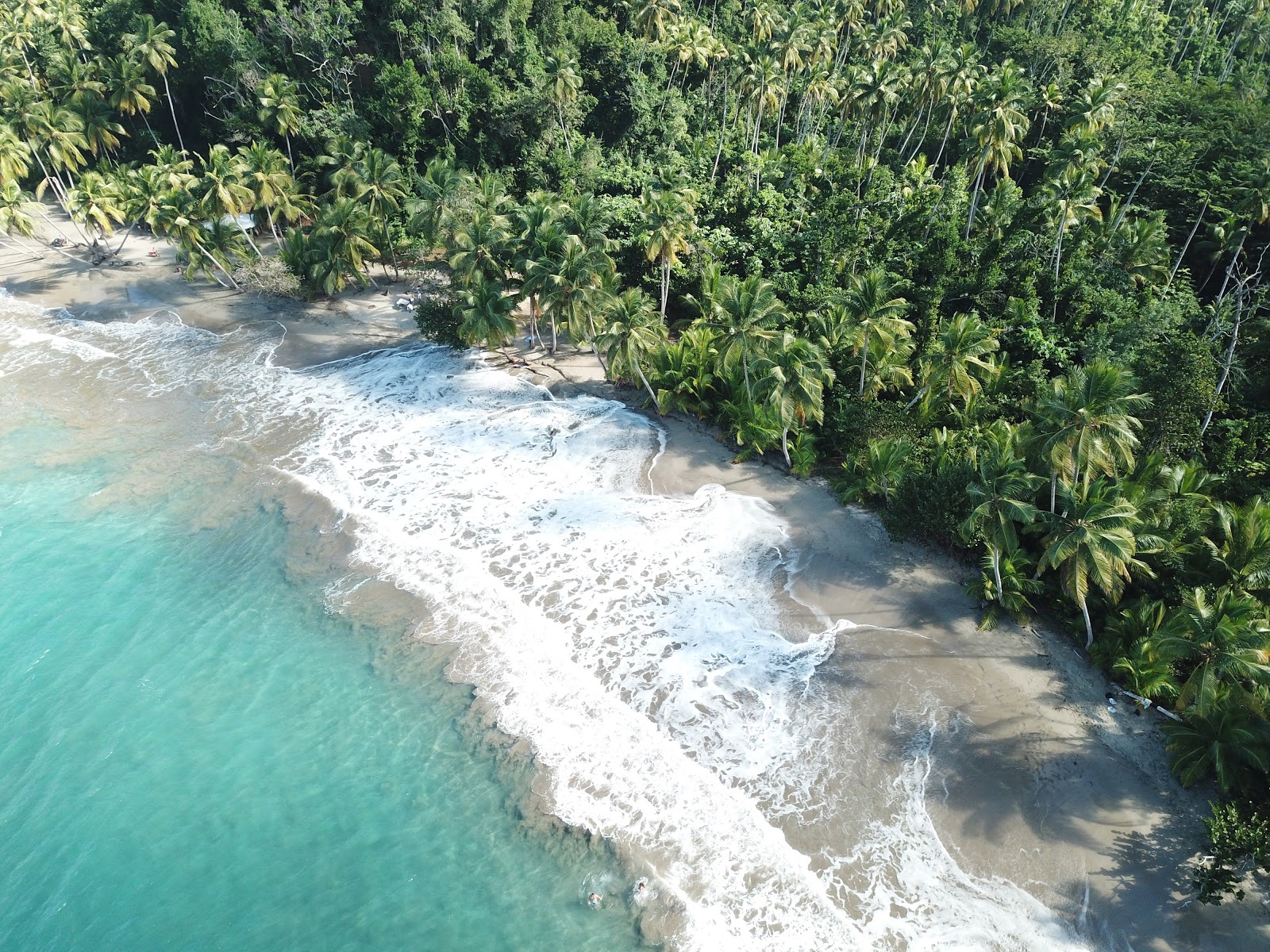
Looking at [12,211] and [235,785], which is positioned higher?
[12,211]

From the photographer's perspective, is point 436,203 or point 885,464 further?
point 436,203

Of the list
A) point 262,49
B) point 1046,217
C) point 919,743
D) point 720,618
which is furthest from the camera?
point 262,49

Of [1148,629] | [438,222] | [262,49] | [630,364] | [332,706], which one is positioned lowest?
[332,706]

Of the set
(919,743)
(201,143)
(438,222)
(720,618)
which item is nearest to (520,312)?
(438,222)

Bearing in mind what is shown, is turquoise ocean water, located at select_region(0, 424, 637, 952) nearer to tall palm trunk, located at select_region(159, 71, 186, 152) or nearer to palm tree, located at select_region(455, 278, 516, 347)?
palm tree, located at select_region(455, 278, 516, 347)

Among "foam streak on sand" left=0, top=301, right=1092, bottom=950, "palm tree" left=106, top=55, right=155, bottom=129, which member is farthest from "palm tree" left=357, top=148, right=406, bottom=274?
"palm tree" left=106, top=55, right=155, bottom=129

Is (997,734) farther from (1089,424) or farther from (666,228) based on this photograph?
Answer: (666,228)

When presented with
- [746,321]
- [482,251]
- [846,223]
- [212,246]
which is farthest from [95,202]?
[846,223]

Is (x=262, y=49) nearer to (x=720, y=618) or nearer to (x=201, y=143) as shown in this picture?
(x=201, y=143)
